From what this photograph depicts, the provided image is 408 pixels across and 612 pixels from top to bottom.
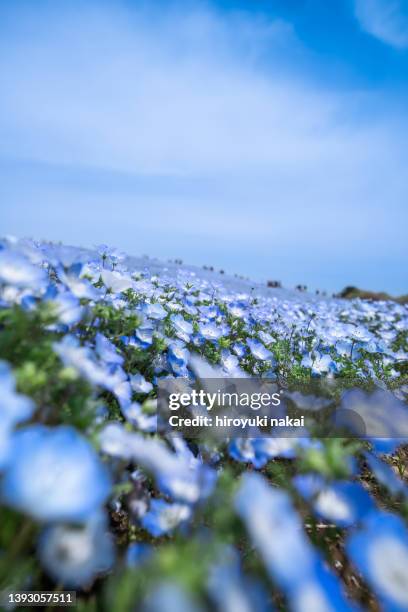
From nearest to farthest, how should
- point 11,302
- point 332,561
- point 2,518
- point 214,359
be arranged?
point 2,518 → point 11,302 → point 332,561 → point 214,359

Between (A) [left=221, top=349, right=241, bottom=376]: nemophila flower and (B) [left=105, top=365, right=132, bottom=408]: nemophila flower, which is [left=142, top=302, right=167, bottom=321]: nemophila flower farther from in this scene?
(B) [left=105, top=365, right=132, bottom=408]: nemophila flower

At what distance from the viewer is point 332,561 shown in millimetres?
1831

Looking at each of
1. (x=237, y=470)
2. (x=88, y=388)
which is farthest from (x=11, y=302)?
(x=237, y=470)

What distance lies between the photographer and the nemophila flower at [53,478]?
0.89 meters

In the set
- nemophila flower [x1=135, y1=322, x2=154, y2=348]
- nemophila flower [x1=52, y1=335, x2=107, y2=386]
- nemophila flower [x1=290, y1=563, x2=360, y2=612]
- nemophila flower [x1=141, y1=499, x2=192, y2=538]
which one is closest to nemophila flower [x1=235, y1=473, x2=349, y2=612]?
nemophila flower [x1=290, y1=563, x2=360, y2=612]

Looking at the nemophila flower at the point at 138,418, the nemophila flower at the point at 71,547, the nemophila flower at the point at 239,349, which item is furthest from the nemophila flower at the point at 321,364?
the nemophila flower at the point at 71,547

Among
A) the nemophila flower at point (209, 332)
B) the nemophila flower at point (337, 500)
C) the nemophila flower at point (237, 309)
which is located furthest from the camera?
the nemophila flower at point (237, 309)

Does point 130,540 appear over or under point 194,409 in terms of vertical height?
under

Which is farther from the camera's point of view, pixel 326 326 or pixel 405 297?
pixel 405 297

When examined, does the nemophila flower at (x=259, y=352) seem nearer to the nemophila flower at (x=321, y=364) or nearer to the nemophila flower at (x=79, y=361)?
the nemophila flower at (x=321, y=364)

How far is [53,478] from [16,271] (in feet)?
2.59

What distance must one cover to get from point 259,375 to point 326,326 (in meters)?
2.78

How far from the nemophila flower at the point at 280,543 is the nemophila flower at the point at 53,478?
0.32m

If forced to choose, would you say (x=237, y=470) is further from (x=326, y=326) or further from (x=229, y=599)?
(x=326, y=326)
